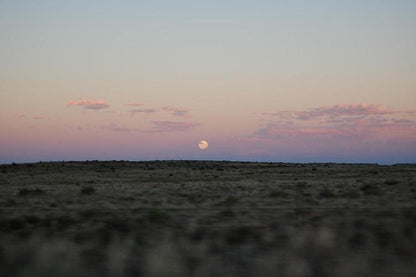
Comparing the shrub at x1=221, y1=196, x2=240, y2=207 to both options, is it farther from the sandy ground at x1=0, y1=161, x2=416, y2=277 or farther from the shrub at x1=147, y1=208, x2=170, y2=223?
the shrub at x1=147, y1=208, x2=170, y2=223

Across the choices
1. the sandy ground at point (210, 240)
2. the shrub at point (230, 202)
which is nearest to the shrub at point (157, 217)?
the sandy ground at point (210, 240)

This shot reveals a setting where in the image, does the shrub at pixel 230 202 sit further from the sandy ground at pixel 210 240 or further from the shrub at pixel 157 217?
the shrub at pixel 157 217

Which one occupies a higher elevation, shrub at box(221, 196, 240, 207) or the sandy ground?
shrub at box(221, 196, 240, 207)

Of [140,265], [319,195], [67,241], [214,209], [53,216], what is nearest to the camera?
[140,265]

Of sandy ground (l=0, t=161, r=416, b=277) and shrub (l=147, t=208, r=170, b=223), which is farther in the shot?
shrub (l=147, t=208, r=170, b=223)

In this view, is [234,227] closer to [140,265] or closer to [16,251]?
[140,265]

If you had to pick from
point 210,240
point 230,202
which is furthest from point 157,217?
point 230,202

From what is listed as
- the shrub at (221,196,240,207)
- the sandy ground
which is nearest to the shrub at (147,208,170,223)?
the sandy ground

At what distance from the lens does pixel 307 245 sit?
11180 mm

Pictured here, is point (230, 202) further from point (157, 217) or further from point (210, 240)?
point (210, 240)

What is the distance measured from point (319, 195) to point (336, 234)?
36.2 feet

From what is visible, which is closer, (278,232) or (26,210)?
(278,232)

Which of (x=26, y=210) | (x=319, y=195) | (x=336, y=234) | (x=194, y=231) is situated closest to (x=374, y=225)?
(x=336, y=234)

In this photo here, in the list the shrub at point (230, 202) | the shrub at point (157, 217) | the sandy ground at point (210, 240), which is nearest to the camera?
the sandy ground at point (210, 240)
